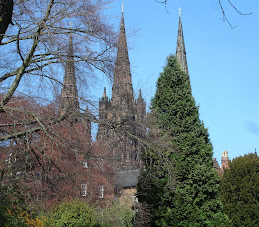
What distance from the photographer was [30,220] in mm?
10938

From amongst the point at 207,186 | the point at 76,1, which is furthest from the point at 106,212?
the point at 76,1

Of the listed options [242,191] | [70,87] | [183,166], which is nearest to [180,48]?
[242,191]

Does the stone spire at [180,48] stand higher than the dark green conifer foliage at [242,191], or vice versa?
the stone spire at [180,48]

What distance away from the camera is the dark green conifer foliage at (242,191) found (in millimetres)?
26781

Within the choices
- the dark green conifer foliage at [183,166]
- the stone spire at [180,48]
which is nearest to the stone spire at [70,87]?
the dark green conifer foliage at [183,166]

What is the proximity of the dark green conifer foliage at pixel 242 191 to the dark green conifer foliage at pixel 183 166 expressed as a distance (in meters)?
10.5

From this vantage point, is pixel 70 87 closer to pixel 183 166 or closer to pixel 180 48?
pixel 183 166

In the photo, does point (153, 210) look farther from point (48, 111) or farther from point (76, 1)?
point (76, 1)

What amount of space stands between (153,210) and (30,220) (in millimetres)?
6574

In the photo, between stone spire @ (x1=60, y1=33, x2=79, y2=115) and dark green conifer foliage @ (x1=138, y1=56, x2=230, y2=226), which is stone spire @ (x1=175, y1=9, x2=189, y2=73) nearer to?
dark green conifer foliage @ (x1=138, y1=56, x2=230, y2=226)

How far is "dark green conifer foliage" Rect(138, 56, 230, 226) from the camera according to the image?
16.1 metres

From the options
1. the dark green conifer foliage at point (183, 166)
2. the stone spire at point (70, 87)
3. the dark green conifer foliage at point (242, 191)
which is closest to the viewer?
the stone spire at point (70, 87)

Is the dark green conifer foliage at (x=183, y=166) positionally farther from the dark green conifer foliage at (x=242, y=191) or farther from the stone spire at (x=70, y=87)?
the dark green conifer foliage at (x=242, y=191)

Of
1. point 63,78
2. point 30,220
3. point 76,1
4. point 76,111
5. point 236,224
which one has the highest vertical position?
point 76,1
